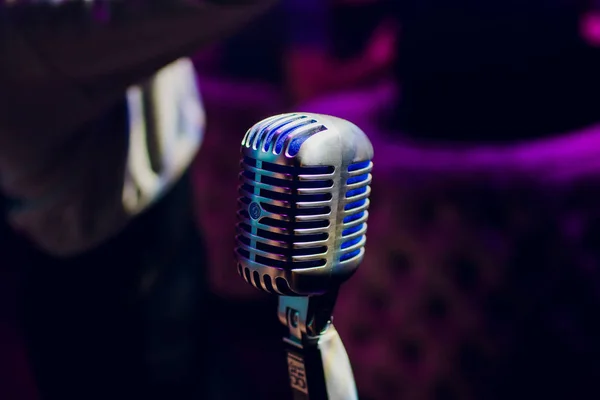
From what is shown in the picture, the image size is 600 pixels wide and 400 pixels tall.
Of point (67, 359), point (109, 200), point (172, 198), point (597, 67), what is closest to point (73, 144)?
point (109, 200)

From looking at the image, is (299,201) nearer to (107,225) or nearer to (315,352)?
(315,352)

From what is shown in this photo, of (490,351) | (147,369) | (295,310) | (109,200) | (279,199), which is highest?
(279,199)

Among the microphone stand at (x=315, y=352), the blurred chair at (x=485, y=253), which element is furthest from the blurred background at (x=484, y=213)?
the microphone stand at (x=315, y=352)

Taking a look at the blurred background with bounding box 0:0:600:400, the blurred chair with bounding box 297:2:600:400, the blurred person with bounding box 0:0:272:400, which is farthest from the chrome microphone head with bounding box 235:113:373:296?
the blurred chair with bounding box 297:2:600:400

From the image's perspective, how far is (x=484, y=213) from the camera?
1.42m

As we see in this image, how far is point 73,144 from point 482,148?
80cm

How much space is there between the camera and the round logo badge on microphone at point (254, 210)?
0.51 m

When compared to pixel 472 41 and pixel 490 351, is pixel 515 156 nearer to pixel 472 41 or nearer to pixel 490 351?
pixel 472 41

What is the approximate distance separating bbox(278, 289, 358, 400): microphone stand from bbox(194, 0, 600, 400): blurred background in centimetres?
90

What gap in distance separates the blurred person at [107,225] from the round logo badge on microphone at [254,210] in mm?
357

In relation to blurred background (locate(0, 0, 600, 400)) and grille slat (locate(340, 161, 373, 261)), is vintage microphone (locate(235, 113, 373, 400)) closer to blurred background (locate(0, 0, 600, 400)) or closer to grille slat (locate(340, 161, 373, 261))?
grille slat (locate(340, 161, 373, 261))

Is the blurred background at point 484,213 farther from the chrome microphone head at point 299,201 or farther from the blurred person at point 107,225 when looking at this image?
the chrome microphone head at point 299,201

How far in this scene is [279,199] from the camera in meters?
0.50

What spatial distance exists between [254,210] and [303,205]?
0.12 ft
